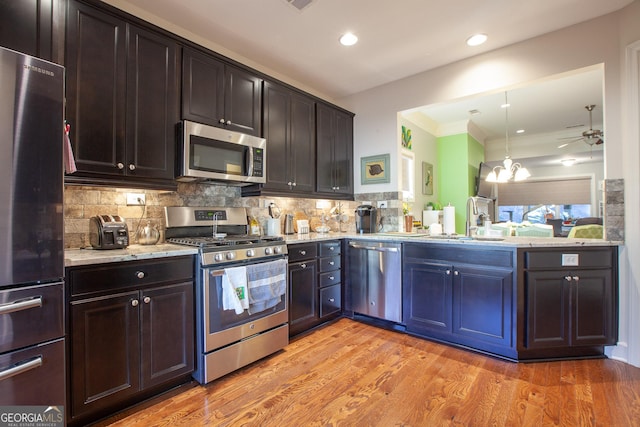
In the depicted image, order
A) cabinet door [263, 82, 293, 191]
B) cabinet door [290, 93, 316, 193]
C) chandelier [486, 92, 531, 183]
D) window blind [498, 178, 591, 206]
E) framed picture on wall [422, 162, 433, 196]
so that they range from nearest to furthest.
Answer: cabinet door [263, 82, 293, 191] → cabinet door [290, 93, 316, 193] → chandelier [486, 92, 531, 183] → framed picture on wall [422, 162, 433, 196] → window blind [498, 178, 591, 206]

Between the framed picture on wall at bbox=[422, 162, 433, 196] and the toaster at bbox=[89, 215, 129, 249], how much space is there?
4662 millimetres

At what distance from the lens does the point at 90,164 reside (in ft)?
5.99

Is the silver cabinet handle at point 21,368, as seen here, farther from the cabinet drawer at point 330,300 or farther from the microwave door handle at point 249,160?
the cabinet drawer at point 330,300

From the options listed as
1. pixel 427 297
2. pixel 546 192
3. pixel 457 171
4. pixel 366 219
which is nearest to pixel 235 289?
pixel 427 297

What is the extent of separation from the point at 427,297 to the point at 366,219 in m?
1.18

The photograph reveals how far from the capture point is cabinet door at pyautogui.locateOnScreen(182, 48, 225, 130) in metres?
2.28

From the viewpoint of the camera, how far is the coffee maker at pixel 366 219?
354 centimetres

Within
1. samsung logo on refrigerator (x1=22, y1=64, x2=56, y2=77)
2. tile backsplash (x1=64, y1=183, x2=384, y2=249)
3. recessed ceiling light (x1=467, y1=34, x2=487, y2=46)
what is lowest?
tile backsplash (x1=64, y1=183, x2=384, y2=249)

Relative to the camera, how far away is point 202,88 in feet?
7.79

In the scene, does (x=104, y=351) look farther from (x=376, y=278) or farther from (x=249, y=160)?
(x=376, y=278)

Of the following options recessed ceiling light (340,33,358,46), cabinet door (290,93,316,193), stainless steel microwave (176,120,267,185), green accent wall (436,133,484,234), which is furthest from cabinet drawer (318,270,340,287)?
green accent wall (436,133,484,234)

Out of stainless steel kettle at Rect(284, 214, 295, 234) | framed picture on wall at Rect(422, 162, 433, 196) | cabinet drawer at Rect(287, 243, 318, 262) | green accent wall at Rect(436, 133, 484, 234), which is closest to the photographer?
cabinet drawer at Rect(287, 243, 318, 262)

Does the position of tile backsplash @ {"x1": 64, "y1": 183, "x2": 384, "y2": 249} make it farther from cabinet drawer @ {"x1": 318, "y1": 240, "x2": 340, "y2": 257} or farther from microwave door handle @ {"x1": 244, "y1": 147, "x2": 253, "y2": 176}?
cabinet drawer @ {"x1": 318, "y1": 240, "x2": 340, "y2": 257}

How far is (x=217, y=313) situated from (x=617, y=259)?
9.92 ft
